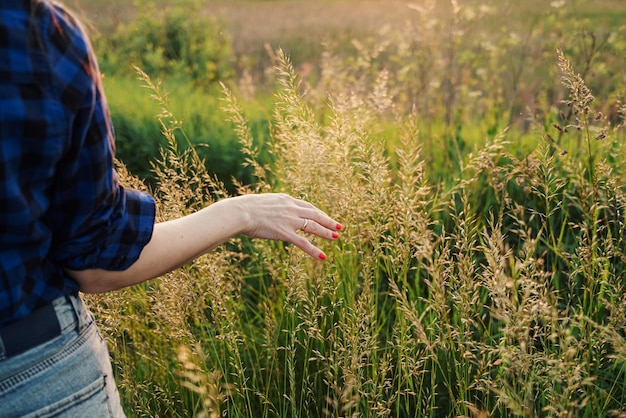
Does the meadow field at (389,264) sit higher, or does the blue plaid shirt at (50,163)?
the blue plaid shirt at (50,163)

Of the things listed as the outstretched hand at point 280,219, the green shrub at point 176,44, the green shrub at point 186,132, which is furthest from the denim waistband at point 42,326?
the green shrub at point 176,44

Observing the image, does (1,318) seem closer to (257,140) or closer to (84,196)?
(84,196)

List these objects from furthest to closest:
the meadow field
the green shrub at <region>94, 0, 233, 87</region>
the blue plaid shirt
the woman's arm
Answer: the green shrub at <region>94, 0, 233, 87</region>
the meadow field
the woman's arm
the blue plaid shirt

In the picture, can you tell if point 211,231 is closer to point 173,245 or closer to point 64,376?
point 173,245

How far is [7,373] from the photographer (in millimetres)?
1085

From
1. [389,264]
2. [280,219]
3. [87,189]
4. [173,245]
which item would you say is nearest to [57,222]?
[87,189]

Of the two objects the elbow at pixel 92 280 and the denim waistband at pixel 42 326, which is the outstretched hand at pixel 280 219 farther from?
the denim waistband at pixel 42 326

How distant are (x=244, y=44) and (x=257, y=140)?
8896 millimetres

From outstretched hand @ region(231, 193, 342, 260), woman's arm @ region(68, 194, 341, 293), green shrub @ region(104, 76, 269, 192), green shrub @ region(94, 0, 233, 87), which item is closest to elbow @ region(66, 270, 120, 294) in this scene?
woman's arm @ region(68, 194, 341, 293)

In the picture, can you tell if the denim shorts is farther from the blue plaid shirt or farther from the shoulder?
the shoulder

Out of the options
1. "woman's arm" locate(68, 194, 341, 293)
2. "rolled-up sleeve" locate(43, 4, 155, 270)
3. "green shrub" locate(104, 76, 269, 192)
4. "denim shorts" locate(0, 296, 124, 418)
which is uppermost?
"rolled-up sleeve" locate(43, 4, 155, 270)

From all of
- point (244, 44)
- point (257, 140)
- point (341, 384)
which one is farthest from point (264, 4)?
point (341, 384)

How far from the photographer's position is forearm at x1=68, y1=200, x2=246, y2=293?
50.6 inches

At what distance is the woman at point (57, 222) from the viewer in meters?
1.02
